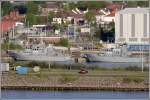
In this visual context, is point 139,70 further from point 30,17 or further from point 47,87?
point 30,17

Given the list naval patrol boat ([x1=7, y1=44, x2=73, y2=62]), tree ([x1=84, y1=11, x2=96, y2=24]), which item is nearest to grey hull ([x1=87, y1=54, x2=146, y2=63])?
naval patrol boat ([x1=7, y1=44, x2=73, y2=62])

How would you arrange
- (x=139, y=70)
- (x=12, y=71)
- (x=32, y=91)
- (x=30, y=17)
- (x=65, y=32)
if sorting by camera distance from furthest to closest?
1. (x=30, y=17)
2. (x=65, y=32)
3. (x=139, y=70)
4. (x=12, y=71)
5. (x=32, y=91)

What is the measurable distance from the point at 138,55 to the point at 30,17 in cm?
638

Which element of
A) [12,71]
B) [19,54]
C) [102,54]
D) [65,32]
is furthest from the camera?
[65,32]

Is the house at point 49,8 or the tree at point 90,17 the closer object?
the tree at point 90,17

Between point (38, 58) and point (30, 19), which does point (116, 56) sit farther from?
point (30, 19)

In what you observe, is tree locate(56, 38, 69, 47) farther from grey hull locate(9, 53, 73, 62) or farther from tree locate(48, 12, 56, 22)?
tree locate(48, 12, 56, 22)

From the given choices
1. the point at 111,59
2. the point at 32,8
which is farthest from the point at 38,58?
the point at 32,8

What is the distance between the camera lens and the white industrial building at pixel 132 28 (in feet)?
46.0

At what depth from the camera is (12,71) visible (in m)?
8.55

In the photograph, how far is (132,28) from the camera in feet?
50.1

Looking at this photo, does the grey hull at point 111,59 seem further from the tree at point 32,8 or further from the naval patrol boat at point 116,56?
the tree at point 32,8

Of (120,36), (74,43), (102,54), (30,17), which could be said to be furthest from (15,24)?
(102,54)

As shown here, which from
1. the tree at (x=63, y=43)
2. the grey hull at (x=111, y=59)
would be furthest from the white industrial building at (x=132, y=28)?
the tree at (x=63, y=43)
